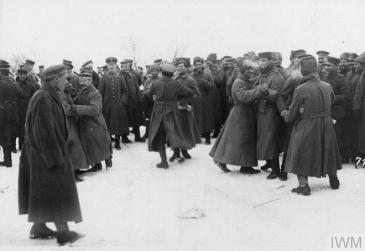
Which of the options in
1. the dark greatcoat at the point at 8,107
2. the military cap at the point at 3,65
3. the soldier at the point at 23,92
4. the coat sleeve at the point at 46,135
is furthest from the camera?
the soldier at the point at 23,92

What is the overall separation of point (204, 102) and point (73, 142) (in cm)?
494

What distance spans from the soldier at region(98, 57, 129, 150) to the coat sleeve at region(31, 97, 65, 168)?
6.94m

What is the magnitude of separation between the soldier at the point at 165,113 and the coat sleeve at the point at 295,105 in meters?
2.83

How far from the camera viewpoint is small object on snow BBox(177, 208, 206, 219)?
7094 millimetres

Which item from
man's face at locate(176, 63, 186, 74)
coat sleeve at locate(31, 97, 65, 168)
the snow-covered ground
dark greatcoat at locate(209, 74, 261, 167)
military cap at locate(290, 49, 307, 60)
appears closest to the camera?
coat sleeve at locate(31, 97, 65, 168)

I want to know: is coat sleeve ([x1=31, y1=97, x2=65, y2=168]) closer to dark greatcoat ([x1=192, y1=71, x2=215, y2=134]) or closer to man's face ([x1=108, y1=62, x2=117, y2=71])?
man's face ([x1=108, y1=62, x2=117, y2=71])

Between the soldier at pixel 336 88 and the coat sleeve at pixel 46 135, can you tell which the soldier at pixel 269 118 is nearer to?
the soldier at pixel 336 88

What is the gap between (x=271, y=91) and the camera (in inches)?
347

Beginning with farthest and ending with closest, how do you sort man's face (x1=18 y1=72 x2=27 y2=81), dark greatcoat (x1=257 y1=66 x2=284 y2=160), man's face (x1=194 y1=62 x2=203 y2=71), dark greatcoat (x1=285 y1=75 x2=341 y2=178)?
man's face (x1=194 y1=62 x2=203 y2=71), man's face (x1=18 y1=72 x2=27 y2=81), dark greatcoat (x1=257 y1=66 x2=284 y2=160), dark greatcoat (x1=285 y1=75 x2=341 y2=178)

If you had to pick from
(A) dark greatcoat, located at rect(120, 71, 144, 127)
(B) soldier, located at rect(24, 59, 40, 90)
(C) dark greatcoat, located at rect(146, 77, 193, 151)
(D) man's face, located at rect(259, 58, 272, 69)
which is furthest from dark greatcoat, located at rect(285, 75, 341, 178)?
(B) soldier, located at rect(24, 59, 40, 90)

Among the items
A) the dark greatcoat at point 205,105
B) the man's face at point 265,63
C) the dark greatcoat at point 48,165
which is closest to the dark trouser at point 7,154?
the dark greatcoat at point 205,105

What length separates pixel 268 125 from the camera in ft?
29.9

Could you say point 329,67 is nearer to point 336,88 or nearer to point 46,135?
point 336,88

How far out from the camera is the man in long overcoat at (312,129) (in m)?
7.84
